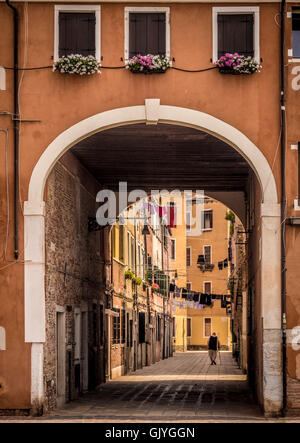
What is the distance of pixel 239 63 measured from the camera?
19.0 m

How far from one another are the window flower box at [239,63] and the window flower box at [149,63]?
1.13m

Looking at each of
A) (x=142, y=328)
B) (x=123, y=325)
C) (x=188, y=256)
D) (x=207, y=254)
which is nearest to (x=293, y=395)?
(x=123, y=325)

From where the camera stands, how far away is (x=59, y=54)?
19.3 meters

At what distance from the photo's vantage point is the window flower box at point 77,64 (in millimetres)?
19094

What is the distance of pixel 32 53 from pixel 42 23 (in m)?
0.65

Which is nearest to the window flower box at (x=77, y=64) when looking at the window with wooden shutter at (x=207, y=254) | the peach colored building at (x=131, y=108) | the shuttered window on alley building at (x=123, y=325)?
the peach colored building at (x=131, y=108)

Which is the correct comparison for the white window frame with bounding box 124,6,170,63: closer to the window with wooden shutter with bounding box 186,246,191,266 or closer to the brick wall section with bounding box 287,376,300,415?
the brick wall section with bounding box 287,376,300,415

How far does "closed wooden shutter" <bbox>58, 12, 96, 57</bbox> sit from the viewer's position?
19312 mm

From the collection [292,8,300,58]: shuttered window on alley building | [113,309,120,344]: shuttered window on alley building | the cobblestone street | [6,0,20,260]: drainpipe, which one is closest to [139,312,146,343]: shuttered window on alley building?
[113,309,120,344]: shuttered window on alley building

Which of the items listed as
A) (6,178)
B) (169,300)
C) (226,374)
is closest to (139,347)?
(226,374)

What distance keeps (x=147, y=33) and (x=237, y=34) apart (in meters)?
1.85

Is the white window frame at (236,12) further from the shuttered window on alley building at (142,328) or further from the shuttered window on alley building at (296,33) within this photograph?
the shuttered window on alley building at (142,328)

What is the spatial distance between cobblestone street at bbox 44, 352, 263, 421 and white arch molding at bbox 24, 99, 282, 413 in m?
1.05

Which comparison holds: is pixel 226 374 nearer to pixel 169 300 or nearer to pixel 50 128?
pixel 50 128
